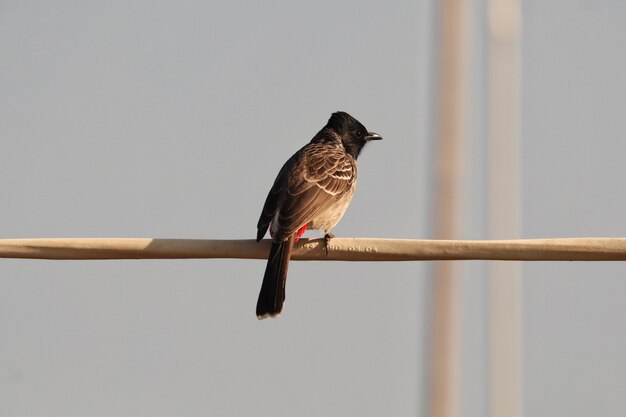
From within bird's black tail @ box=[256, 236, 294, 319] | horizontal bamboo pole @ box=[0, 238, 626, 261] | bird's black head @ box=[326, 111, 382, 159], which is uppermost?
bird's black head @ box=[326, 111, 382, 159]

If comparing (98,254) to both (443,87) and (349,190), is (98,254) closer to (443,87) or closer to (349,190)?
(349,190)

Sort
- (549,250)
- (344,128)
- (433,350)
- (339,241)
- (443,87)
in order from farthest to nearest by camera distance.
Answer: (443,87) → (433,350) → (344,128) → (339,241) → (549,250)

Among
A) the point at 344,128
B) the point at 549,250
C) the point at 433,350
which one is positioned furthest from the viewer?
the point at 433,350

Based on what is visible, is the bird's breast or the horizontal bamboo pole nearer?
the horizontal bamboo pole

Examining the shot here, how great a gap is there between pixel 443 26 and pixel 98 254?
700 centimetres

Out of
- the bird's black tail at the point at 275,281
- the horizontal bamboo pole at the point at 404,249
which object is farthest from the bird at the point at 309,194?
the horizontal bamboo pole at the point at 404,249

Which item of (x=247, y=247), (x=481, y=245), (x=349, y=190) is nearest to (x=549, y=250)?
(x=481, y=245)

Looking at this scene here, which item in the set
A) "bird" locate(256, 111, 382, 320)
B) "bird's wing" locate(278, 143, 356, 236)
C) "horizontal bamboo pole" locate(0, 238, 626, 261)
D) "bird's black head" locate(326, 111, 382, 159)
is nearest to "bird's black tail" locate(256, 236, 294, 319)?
"bird" locate(256, 111, 382, 320)

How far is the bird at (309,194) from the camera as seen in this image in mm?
7055

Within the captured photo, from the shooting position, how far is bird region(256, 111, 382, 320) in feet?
23.1

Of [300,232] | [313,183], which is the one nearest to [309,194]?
[313,183]

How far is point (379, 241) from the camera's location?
544cm

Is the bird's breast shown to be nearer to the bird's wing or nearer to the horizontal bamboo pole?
the bird's wing

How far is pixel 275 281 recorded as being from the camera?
7016mm
